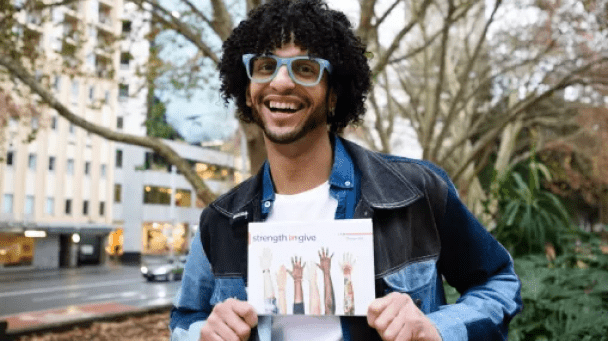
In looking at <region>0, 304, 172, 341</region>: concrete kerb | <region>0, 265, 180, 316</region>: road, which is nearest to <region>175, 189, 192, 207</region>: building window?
<region>0, 265, 180, 316</region>: road

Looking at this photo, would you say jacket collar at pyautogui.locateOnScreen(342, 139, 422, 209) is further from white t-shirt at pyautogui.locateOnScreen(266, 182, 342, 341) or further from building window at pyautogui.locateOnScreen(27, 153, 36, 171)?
building window at pyautogui.locateOnScreen(27, 153, 36, 171)

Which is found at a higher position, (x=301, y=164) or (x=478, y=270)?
(x=301, y=164)

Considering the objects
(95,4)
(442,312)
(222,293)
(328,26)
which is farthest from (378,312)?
(95,4)

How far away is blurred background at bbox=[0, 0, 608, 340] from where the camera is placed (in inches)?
168

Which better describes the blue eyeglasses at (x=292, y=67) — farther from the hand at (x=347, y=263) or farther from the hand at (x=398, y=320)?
→ the hand at (x=398, y=320)

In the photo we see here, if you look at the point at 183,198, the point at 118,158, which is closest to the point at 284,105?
the point at 118,158

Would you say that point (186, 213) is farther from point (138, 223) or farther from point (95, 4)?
point (95, 4)

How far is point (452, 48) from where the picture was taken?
46.5 ft

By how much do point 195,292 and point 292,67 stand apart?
737 millimetres

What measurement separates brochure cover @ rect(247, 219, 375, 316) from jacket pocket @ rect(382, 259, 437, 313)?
0.32 feet

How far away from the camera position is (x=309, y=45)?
163cm

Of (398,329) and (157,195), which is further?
(157,195)

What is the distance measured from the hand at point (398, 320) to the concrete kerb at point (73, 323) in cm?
627

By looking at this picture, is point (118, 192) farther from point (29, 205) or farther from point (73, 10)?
point (73, 10)
